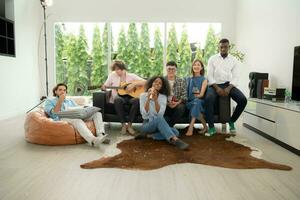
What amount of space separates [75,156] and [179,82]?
5.91ft

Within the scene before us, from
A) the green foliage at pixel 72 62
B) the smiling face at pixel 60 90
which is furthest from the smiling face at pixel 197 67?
the green foliage at pixel 72 62

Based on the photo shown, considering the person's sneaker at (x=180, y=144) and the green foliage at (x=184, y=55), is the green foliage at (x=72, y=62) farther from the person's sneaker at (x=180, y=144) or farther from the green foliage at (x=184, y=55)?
the person's sneaker at (x=180, y=144)

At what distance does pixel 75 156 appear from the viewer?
111 inches

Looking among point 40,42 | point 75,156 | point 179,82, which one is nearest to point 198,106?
point 179,82

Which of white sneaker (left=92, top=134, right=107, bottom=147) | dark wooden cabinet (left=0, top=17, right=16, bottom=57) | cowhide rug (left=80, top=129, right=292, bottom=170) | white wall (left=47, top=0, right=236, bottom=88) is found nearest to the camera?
cowhide rug (left=80, top=129, right=292, bottom=170)

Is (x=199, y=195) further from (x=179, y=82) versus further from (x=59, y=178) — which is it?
(x=179, y=82)

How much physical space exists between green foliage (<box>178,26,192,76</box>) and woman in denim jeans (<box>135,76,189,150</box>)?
315 cm

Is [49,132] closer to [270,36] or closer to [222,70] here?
[222,70]

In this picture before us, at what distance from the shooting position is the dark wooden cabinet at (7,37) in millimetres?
4820

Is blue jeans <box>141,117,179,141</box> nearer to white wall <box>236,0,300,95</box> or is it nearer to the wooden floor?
the wooden floor

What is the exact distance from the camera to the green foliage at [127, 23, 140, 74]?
6563mm

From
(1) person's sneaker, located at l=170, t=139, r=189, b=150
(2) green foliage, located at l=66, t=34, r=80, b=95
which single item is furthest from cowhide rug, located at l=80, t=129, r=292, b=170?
(2) green foliage, located at l=66, t=34, r=80, b=95

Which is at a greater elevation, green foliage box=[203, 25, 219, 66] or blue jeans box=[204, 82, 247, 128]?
green foliage box=[203, 25, 219, 66]

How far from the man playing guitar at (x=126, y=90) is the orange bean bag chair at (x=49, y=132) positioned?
2.46 ft
